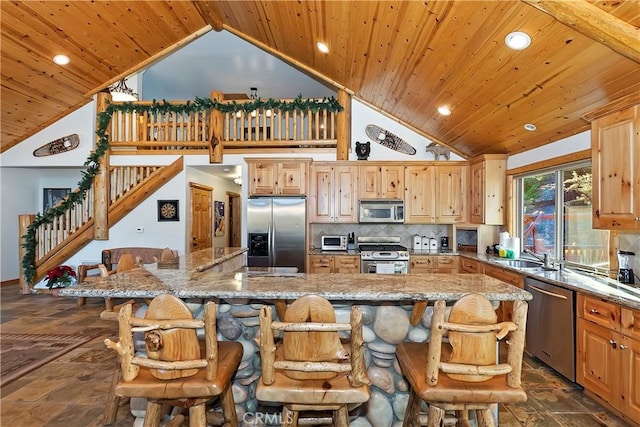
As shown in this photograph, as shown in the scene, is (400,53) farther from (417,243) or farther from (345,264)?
(417,243)

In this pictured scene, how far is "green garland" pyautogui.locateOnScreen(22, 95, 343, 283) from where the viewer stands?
18.4 ft

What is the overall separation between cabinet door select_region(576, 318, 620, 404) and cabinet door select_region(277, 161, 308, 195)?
3764mm

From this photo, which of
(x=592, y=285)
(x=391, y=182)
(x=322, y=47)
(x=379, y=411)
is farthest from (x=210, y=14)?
(x=592, y=285)

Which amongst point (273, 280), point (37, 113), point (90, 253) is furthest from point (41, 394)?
point (37, 113)

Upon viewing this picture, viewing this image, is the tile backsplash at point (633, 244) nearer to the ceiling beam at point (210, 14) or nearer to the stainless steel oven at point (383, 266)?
the stainless steel oven at point (383, 266)

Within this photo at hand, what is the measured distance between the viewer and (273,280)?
2.03m

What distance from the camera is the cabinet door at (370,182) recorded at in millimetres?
5338

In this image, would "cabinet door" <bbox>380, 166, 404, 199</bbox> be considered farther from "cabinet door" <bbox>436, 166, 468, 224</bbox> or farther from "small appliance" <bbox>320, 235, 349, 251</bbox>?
"small appliance" <bbox>320, 235, 349, 251</bbox>

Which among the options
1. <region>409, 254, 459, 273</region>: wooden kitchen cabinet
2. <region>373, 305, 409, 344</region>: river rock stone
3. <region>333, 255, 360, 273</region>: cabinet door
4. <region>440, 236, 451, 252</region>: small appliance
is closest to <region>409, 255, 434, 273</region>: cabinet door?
<region>409, 254, 459, 273</region>: wooden kitchen cabinet

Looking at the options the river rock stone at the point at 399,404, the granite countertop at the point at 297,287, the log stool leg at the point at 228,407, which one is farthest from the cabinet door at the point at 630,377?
the log stool leg at the point at 228,407

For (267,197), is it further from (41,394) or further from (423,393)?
(423,393)

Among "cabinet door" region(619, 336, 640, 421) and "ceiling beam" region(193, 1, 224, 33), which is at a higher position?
"ceiling beam" region(193, 1, 224, 33)

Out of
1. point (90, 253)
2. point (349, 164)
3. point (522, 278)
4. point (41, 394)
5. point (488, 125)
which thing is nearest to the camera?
point (41, 394)

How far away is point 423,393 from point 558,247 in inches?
135
